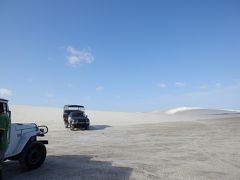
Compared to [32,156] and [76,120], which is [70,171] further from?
[76,120]

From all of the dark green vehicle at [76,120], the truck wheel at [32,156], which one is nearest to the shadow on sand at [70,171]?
the truck wheel at [32,156]

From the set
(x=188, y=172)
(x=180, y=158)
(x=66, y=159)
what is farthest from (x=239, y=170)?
(x=66, y=159)

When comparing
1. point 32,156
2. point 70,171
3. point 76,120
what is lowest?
point 70,171

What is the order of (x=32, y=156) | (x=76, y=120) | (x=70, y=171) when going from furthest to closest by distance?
(x=76, y=120), (x=32, y=156), (x=70, y=171)

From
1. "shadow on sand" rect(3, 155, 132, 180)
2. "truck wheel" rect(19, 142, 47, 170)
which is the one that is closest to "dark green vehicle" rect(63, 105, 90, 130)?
"shadow on sand" rect(3, 155, 132, 180)

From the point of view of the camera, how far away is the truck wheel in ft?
27.2

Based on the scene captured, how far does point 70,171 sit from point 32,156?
130 centimetres

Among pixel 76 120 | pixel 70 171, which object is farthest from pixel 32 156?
pixel 76 120

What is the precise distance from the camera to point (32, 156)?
8602mm

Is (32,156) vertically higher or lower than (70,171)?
higher

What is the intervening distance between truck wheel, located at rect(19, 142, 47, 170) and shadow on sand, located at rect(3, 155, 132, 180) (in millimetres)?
188

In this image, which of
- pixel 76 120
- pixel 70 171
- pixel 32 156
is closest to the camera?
pixel 70 171

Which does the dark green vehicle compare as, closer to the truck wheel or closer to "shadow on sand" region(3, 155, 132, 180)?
"shadow on sand" region(3, 155, 132, 180)

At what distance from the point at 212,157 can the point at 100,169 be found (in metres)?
4.75
